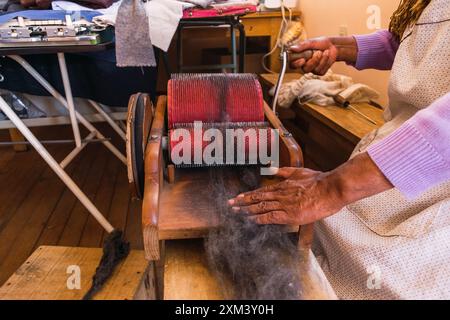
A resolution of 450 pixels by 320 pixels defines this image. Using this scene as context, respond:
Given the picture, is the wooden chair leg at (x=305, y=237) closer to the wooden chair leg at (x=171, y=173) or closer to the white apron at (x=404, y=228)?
the white apron at (x=404, y=228)

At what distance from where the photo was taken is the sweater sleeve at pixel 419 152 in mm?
516

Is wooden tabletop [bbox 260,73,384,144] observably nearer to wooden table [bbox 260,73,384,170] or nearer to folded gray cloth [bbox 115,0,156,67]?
wooden table [bbox 260,73,384,170]

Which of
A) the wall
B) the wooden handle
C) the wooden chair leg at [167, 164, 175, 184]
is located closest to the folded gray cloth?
the wooden handle

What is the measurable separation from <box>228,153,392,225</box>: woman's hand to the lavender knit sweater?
2cm

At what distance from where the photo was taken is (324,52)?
0.96 metres

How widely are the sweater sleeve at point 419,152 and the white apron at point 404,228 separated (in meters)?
0.10

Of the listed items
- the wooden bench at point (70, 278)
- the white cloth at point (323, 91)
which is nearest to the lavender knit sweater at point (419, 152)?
the wooden bench at point (70, 278)

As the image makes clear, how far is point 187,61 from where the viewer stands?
267 centimetres

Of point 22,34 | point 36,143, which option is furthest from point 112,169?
point 22,34

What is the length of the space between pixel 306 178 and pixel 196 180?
0.80 feet

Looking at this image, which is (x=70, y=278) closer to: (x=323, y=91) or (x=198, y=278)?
(x=198, y=278)

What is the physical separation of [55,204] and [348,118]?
131 cm

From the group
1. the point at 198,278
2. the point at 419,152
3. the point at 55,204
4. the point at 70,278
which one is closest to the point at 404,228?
the point at 419,152
